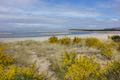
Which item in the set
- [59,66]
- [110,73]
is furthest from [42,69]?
Answer: [110,73]

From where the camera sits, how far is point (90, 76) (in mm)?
8039

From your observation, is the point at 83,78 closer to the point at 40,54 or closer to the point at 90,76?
the point at 90,76

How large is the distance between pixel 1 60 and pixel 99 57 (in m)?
4.34

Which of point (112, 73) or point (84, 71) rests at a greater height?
point (84, 71)

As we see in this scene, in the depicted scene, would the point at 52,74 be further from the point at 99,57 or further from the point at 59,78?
the point at 99,57

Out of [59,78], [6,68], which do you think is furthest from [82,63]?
[6,68]

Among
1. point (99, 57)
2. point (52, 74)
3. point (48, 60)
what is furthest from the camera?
point (99, 57)

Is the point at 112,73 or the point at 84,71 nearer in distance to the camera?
the point at 84,71

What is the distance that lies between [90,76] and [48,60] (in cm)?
345

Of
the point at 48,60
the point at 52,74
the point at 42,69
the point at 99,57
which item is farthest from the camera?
the point at 99,57

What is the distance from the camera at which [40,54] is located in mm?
12586

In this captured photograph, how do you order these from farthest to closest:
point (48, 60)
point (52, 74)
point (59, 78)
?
point (48, 60) < point (52, 74) < point (59, 78)

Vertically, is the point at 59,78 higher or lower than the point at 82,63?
lower

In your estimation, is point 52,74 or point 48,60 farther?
point 48,60
